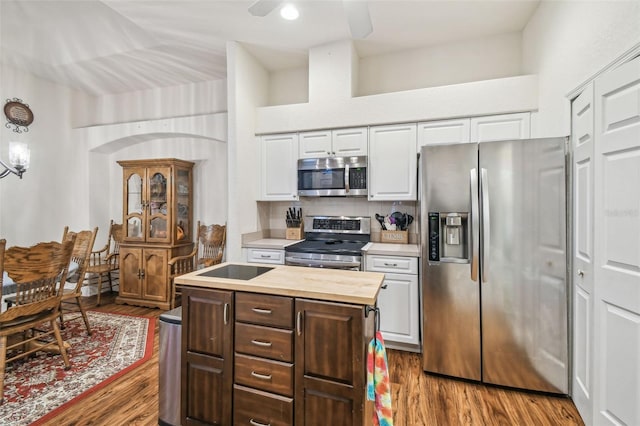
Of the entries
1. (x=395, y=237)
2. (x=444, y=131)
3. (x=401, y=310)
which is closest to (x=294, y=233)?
(x=395, y=237)

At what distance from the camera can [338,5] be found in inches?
102

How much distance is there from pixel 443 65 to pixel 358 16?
1.83 m

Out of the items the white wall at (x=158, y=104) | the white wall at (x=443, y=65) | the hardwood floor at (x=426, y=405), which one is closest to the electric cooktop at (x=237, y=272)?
the hardwood floor at (x=426, y=405)

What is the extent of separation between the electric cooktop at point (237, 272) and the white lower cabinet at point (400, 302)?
1.29m

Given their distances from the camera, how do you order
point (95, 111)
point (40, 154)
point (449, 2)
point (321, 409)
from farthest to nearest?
point (95, 111), point (40, 154), point (449, 2), point (321, 409)

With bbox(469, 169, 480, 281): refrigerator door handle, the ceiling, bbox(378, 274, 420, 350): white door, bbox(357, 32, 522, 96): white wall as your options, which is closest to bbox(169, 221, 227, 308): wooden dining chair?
the ceiling

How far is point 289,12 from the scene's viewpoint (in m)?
2.65

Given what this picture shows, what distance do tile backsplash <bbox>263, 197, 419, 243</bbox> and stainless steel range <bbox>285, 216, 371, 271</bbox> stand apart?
70 millimetres

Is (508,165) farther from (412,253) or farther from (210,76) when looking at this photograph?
(210,76)

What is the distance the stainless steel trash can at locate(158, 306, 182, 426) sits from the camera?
1.72m

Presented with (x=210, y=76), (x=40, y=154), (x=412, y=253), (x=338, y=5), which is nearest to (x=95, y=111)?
(x=40, y=154)

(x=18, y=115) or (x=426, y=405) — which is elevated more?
(x=18, y=115)

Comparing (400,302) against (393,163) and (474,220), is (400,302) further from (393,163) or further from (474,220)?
(393,163)

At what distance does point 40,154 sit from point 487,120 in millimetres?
5552
